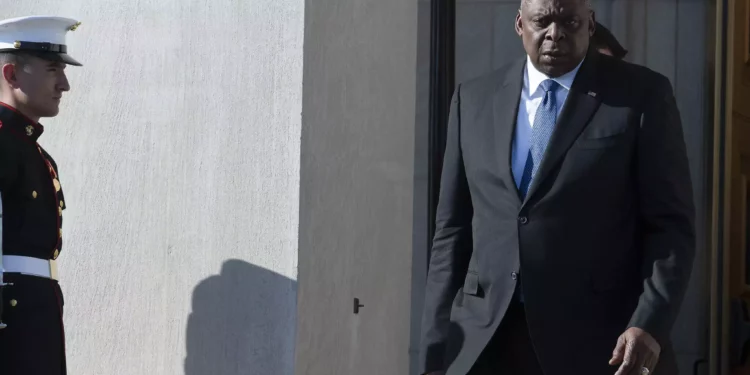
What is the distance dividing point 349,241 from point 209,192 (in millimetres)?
609

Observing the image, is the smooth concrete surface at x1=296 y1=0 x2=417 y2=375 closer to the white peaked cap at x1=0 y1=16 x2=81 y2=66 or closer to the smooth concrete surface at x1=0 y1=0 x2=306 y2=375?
the smooth concrete surface at x1=0 y1=0 x2=306 y2=375

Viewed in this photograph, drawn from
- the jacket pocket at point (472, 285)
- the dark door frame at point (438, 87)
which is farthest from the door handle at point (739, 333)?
the jacket pocket at point (472, 285)

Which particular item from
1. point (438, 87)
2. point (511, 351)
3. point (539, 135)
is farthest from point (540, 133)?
point (438, 87)

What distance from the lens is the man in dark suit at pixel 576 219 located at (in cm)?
274

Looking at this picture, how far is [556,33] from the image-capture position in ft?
9.27

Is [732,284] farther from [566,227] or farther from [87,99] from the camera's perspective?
[87,99]

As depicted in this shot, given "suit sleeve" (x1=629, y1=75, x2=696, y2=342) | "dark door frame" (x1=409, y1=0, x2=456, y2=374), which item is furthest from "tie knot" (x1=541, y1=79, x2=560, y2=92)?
"dark door frame" (x1=409, y1=0, x2=456, y2=374)

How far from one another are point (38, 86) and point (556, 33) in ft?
5.57

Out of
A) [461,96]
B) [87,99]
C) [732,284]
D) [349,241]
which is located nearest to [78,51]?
[87,99]

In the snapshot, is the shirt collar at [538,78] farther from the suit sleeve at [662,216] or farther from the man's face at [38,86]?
the man's face at [38,86]

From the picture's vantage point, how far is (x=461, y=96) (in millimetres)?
3113

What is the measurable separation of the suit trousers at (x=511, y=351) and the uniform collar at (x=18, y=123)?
5.34 feet

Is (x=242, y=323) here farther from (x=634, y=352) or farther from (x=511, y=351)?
(x=634, y=352)

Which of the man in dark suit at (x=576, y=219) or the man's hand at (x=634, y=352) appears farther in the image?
the man in dark suit at (x=576, y=219)
